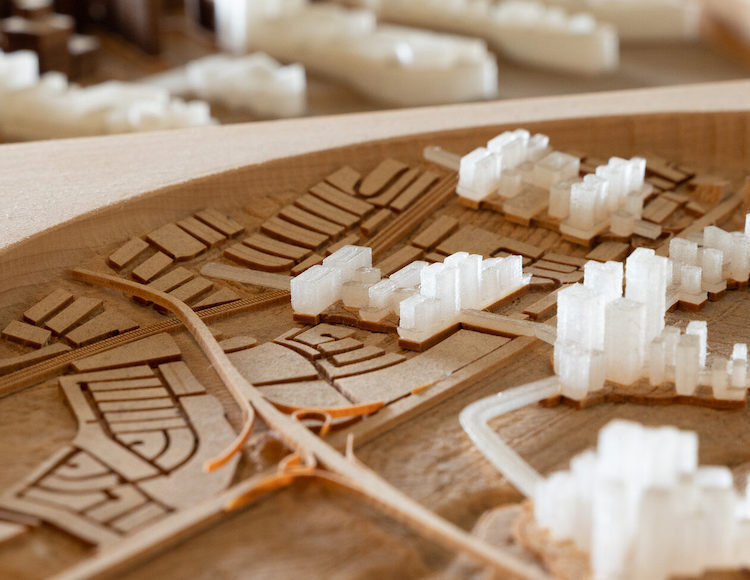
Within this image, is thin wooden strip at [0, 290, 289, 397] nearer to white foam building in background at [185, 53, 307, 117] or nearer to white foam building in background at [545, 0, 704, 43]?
white foam building in background at [185, 53, 307, 117]

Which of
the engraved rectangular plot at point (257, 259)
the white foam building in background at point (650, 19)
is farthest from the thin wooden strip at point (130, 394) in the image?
the white foam building in background at point (650, 19)

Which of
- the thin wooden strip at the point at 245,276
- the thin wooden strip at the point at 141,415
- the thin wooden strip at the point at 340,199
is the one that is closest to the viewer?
the thin wooden strip at the point at 141,415

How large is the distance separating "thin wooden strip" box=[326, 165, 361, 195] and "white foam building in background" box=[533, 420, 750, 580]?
205 cm

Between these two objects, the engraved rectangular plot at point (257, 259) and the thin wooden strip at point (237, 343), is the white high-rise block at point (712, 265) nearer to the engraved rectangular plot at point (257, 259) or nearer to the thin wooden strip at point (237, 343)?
the engraved rectangular plot at point (257, 259)

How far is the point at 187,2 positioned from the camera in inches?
381

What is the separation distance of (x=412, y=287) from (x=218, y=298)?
586 mm

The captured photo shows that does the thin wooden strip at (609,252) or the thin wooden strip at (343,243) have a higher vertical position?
the thin wooden strip at (343,243)

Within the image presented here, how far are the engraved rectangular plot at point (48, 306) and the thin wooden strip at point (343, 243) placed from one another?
2.86 feet

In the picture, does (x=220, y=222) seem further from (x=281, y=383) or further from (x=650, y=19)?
(x=650, y=19)

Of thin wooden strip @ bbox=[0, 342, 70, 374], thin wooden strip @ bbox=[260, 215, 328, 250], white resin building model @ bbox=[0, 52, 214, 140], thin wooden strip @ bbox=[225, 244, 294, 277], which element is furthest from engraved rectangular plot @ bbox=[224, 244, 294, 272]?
white resin building model @ bbox=[0, 52, 214, 140]

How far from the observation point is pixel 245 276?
12.0 ft

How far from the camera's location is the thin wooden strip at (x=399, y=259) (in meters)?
3.72

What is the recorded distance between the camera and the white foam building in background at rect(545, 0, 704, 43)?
889cm

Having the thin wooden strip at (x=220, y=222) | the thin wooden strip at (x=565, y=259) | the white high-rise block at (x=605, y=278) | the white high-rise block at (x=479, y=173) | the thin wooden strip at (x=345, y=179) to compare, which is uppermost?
the white high-rise block at (x=605, y=278)
